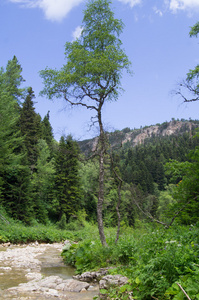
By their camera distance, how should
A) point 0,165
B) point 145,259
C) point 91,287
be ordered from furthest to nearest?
1. point 0,165
2. point 91,287
3. point 145,259

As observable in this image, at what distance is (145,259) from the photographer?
406cm

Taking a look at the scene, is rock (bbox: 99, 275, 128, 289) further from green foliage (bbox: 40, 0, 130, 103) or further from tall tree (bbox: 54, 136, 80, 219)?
tall tree (bbox: 54, 136, 80, 219)

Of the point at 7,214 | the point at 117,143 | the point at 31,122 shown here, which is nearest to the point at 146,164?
the point at 31,122

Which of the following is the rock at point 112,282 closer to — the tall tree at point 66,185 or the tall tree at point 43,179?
the tall tree at point 43,179

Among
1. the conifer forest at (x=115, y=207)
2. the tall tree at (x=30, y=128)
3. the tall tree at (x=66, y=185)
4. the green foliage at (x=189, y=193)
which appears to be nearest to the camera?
the conifer forest at (x=115, y=207)

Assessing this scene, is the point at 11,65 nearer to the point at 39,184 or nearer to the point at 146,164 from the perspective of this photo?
the point at 39,184

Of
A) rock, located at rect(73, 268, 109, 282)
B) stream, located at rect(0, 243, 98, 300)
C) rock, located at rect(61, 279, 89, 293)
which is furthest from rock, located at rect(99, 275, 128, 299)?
rock, located at rect(73, 268, 109, 282)

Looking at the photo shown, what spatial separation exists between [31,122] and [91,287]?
32339 millimetres

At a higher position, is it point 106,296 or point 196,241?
point 196,241

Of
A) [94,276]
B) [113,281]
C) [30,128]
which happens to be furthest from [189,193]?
[30,128]

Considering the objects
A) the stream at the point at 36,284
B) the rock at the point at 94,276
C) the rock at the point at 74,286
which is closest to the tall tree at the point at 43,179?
the stream at the point at 36,284

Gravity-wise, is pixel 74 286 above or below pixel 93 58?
below

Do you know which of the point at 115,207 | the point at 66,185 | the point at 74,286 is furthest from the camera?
the point at 66,185

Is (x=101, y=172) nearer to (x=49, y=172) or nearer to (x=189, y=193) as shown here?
(x=189, y=193)
